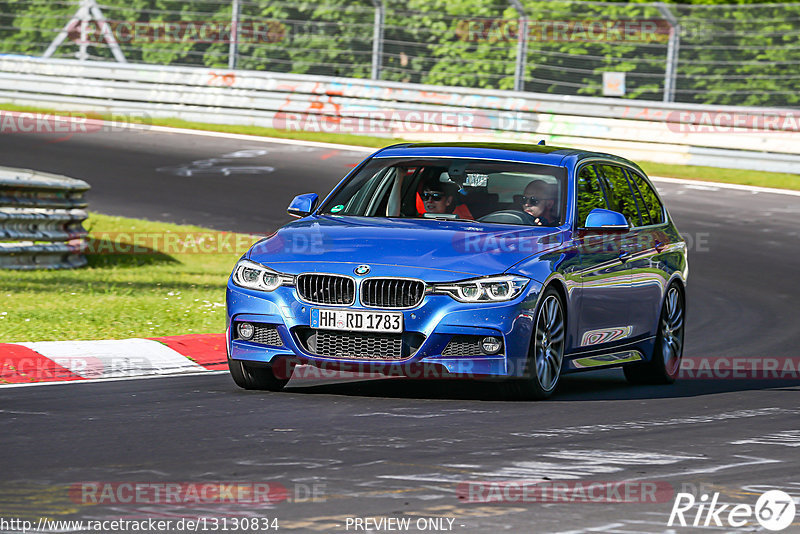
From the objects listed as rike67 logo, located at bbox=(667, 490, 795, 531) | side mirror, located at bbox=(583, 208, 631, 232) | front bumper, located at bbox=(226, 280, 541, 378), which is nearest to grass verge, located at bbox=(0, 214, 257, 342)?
front bumper, located at bbox=(226, 280, 541, 378)

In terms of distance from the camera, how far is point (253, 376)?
373 inches

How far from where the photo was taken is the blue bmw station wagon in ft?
29.2

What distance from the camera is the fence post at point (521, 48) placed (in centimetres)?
2659

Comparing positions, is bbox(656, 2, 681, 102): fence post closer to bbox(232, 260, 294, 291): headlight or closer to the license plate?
bbox(232, 260, 294, 291): headlight

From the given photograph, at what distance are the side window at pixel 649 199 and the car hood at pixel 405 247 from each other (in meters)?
1.93

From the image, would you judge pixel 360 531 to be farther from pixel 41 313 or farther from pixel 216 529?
pixel 41 313

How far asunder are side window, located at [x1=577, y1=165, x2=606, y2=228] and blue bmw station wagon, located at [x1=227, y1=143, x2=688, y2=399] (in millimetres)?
16

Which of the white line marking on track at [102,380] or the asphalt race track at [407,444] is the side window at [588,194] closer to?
the asphalt race track at [407,444]

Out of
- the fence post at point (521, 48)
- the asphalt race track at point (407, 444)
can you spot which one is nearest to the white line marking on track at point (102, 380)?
the asphalt race track at point (407, 444)

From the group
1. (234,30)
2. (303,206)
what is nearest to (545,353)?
(303,206)

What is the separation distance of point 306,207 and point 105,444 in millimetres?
3270

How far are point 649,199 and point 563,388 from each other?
76.6 inches

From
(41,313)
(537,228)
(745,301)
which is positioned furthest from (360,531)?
(745,301)

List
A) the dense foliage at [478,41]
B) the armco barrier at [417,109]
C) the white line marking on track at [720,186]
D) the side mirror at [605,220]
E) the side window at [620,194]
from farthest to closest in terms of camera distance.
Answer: the dense foliage at [478,41]
the armco barrier at [417,109]
the white line marking on track at [720,186]
the side window at [620,194]
the side mirror at [605,220]
